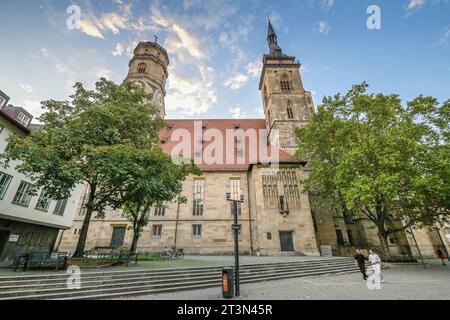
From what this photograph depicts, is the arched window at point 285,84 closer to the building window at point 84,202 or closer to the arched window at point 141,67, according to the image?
the arched window at point 141,67

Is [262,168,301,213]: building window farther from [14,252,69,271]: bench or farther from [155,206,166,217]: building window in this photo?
[14,252,69,271]: bench

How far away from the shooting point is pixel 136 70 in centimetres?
3450

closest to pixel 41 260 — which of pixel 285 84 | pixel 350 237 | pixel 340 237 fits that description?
pixel 340 237

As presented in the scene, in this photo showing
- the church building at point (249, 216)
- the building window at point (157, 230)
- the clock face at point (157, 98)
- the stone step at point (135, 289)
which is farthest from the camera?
the clock face at point (157, 98)

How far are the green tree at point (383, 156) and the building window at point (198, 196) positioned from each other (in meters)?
11.8

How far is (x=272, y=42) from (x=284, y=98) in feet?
52.8

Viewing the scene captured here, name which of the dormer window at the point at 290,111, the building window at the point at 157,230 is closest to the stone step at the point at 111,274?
the building window at the point at 157,230

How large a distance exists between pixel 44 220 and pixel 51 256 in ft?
33.1

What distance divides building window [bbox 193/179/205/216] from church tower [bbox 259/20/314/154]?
37.8ft

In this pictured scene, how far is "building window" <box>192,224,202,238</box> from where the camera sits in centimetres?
2222

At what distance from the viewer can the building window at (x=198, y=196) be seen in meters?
23.3

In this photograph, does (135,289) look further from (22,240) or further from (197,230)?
(197,230)

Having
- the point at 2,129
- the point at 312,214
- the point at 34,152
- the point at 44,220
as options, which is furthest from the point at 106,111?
the point at 312,214

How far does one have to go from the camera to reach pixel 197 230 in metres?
22.5
